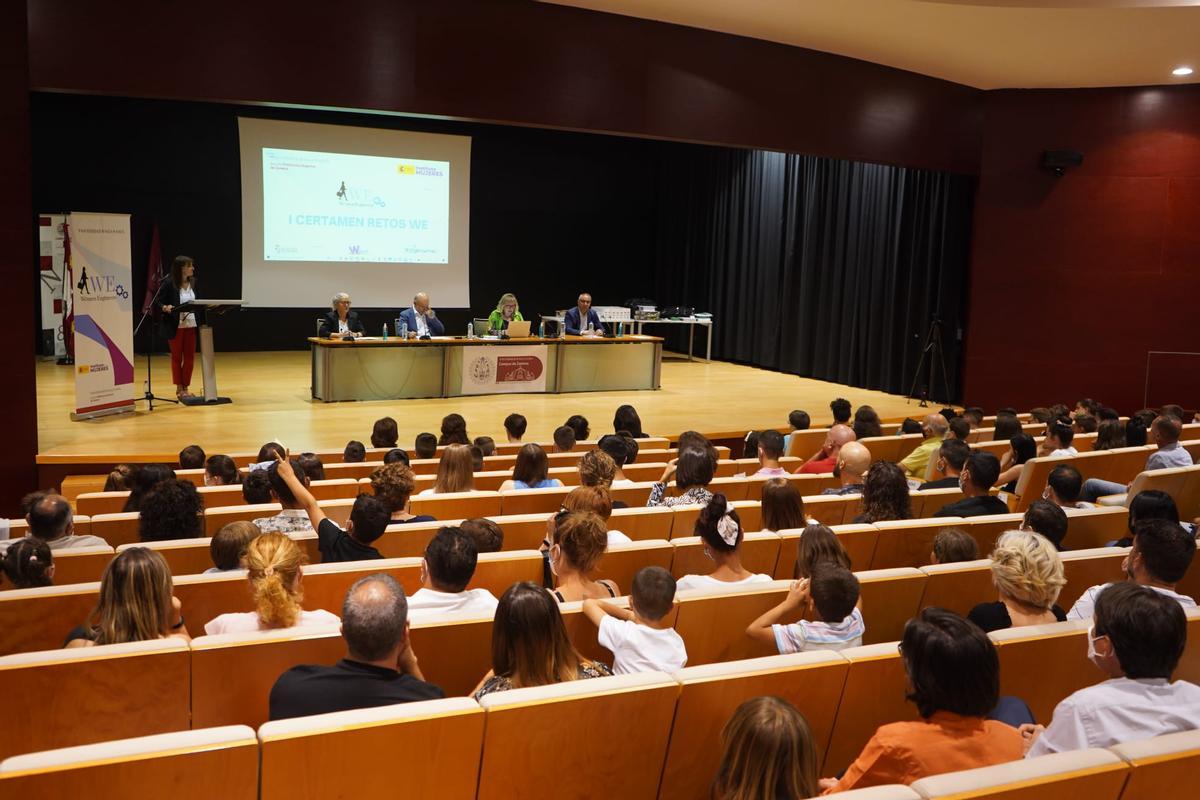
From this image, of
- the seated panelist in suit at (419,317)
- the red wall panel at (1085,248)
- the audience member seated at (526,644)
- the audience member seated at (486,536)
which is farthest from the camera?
the seated panelist in suit at (419,317)

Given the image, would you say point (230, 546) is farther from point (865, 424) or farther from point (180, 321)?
point (180, 321)

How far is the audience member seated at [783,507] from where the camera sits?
428 centimetres

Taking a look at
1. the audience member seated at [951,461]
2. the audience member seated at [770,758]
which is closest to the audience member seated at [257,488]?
the audience member seated at [951,461]

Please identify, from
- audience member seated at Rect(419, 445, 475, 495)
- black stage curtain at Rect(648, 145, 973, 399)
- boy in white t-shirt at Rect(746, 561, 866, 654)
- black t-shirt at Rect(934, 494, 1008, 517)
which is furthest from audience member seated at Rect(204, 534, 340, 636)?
black stage curtain at Rect(648, 145, 973, 399)

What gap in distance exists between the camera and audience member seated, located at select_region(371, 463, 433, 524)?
4.37 meters

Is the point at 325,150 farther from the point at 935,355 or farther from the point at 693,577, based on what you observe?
the point at 693,577

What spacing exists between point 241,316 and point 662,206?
24.6 feet

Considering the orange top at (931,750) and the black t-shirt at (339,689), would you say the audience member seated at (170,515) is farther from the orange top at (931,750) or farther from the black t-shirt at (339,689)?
the orange top at (931,750)

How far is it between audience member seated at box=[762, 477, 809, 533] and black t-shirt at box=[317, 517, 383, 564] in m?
1.63

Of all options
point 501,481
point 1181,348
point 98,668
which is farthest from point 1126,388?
point 98,668

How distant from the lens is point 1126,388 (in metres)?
11.6

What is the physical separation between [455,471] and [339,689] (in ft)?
8.80

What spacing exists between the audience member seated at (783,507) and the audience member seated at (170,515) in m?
2.33

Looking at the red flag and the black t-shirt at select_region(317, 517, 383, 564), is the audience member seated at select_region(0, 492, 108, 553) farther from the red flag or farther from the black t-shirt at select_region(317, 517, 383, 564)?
the red flag
